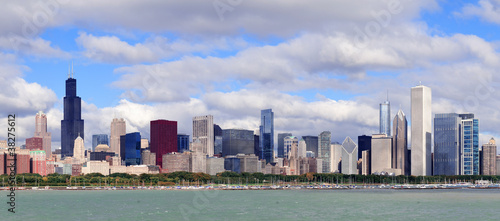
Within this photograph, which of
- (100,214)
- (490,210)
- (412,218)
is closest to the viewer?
(412,218)

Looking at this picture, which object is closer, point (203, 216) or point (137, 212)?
point (203, 216)

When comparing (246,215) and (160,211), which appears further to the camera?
(160,211)

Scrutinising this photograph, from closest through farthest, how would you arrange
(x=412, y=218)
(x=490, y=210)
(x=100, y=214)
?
(x=412, y=218), (x=100, y=214), (x=490, y=210)

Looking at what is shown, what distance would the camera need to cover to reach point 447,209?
14975 cm

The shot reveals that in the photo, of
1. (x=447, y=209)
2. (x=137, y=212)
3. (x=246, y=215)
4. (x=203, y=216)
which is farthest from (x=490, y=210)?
(x=137, y=212)

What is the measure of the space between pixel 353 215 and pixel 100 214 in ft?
176

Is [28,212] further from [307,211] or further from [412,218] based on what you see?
[412,218]

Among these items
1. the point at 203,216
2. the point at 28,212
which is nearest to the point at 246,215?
the point at 203,216

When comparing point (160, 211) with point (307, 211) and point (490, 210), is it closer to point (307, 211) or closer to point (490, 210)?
point (307, 211)

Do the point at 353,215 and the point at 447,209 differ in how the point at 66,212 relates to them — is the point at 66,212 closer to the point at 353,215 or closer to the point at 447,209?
the point at 353,215

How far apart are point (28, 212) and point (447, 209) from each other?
98223 millimetres

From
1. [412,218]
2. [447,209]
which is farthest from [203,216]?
[447,209]

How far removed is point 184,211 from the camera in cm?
13888

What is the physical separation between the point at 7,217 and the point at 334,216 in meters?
66.0
